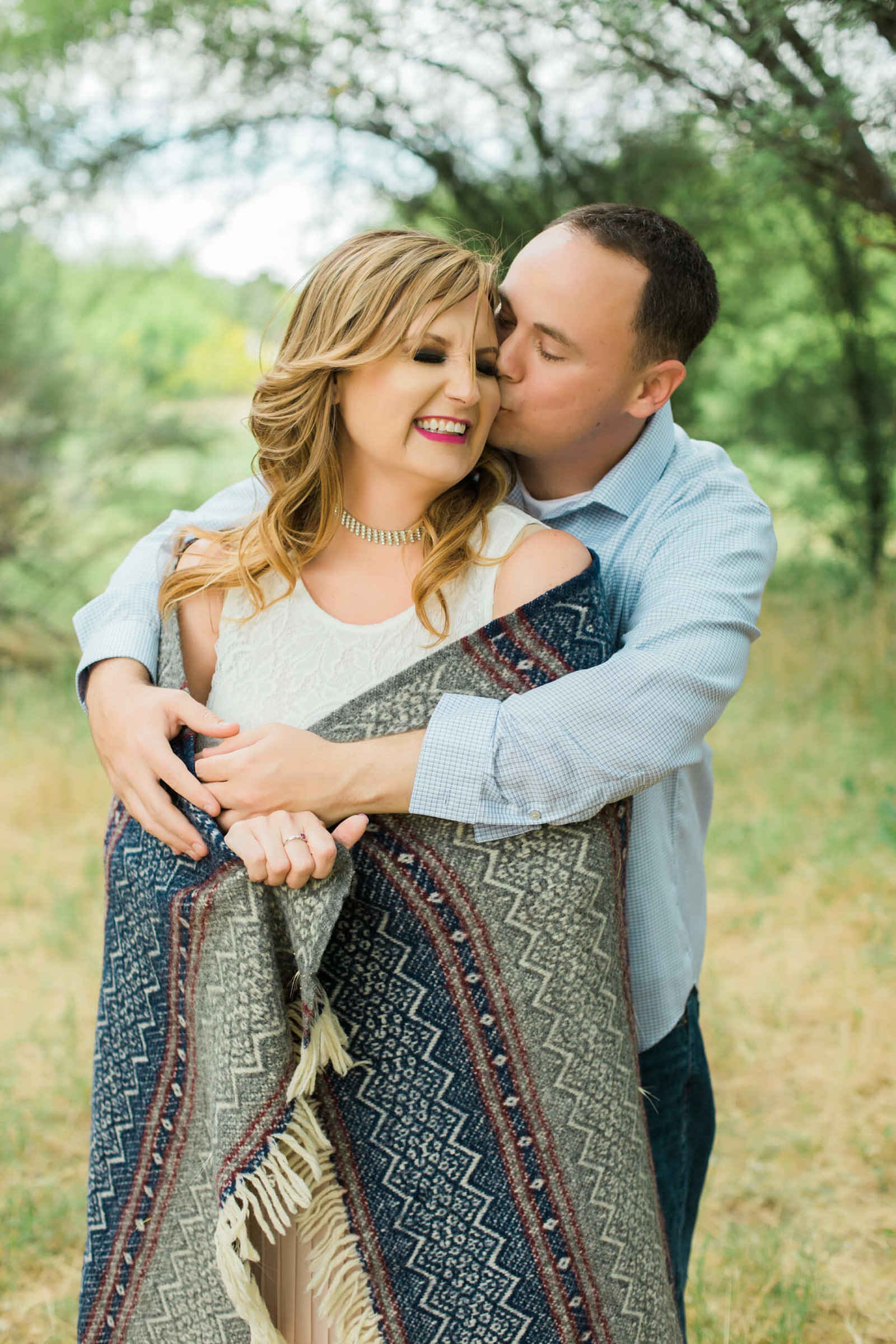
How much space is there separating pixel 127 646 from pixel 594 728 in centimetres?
70

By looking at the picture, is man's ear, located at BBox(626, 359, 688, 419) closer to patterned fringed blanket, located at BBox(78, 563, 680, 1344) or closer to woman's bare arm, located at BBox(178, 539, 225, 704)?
patterned fringed blanket, located at BBox(78, 563, 680, 1344)

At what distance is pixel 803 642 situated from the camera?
6836 millimetres

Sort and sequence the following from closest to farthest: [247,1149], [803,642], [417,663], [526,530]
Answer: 1. [247,1149]
2. [417,663]
3. [526,530]
4. [803,642]

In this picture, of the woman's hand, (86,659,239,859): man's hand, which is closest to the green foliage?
(86,659,239,859): man's hand

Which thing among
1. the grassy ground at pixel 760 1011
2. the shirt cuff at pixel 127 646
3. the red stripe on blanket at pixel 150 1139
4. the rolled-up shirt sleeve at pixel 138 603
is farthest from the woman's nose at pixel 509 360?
the grassy ground at pixel 760 1011

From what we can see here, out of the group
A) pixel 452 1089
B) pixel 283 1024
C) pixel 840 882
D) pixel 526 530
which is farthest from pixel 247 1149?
pixel 840 882

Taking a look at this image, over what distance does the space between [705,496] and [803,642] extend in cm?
540

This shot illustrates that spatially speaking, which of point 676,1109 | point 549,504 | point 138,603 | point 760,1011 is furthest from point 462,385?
point 760,1011

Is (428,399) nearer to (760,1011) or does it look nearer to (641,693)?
(641,693)

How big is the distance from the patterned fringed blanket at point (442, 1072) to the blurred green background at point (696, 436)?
805mm

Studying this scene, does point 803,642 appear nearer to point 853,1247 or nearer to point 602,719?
point 853,1247

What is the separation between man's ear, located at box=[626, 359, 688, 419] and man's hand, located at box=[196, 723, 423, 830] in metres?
0.77

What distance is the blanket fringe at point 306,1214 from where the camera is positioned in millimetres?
1354

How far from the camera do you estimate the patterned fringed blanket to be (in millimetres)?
1450
